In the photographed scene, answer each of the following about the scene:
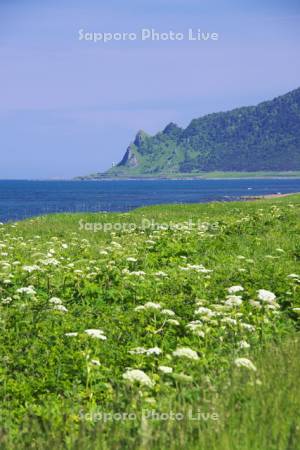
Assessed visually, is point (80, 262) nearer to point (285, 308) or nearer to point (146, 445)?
point (285, 308)

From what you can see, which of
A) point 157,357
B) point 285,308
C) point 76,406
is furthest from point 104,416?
point 285,308

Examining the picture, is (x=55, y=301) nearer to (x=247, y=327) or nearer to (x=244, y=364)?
(x=247, y=327)

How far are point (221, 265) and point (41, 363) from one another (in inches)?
262

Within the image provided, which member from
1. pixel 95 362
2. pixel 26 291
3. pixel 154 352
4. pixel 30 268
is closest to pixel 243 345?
pixel 154 352

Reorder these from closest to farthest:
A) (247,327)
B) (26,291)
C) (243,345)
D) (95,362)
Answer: (95,362), (243,345), (247,327), (26,291)

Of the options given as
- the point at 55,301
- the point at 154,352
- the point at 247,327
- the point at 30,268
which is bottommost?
the point at 154,352

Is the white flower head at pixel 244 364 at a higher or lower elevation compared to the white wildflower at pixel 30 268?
lower

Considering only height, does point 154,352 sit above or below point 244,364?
below

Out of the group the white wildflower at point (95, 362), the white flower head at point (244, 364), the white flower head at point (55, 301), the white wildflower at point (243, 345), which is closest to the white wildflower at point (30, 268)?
the white flower head at point (55, 301)

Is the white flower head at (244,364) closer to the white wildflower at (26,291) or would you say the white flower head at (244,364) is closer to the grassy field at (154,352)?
the grassy field at (154,352)

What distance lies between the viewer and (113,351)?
27.5 feet

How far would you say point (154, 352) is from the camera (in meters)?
8.02

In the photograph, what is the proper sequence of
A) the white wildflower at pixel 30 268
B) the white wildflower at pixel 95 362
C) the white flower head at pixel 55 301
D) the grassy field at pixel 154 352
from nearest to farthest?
the grassy field at pixel 154 352 → the white wildflower at pixel 95 362 → the white flower head at pixel 55 301 → the white wildflower at pixel 30 268

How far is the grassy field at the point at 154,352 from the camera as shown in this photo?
529 cm
